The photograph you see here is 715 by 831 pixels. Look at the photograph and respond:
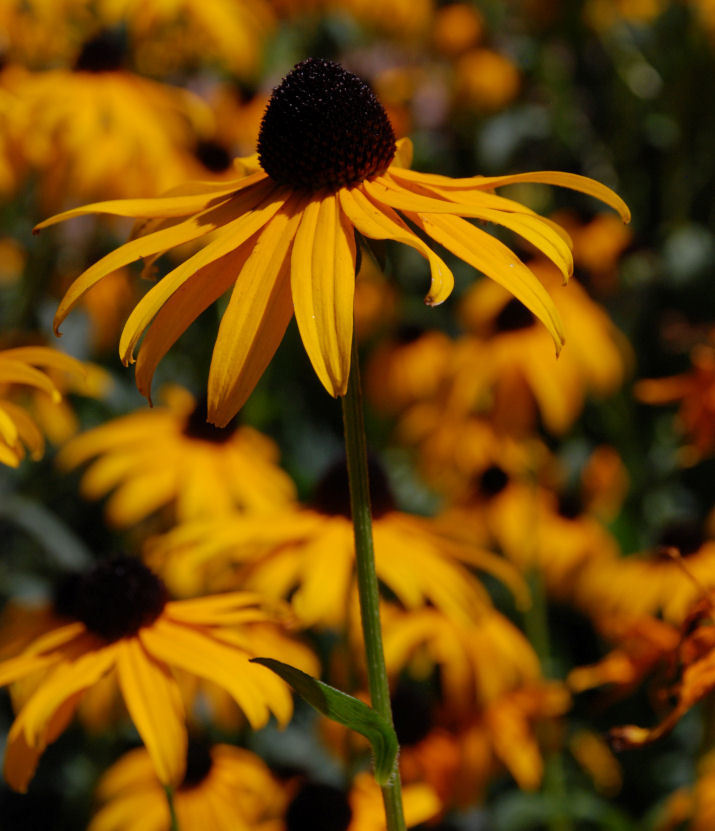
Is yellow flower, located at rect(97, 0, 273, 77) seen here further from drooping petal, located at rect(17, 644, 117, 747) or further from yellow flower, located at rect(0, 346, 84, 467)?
drooping petal, located at rect(17, 644, 117, 747)

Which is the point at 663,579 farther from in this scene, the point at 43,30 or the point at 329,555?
the point at 43,30

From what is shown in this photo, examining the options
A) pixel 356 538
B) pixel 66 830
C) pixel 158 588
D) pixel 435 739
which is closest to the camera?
pixel 356 538

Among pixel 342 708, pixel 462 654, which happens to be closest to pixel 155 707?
pixel 342 708

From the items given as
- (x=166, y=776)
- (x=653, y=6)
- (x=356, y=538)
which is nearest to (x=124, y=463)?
(x=166, y=776)

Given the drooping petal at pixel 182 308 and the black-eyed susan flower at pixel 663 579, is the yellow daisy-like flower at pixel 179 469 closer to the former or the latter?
the black-eyed susan flower at pixel 663 579

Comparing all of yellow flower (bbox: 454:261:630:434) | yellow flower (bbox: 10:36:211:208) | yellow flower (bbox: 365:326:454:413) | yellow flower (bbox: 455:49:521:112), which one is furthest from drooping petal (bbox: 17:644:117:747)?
yellow flower (bbox: 455:49:521:112)

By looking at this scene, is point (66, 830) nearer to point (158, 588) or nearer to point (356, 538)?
point (158, 588)

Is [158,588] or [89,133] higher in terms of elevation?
[89,133]
